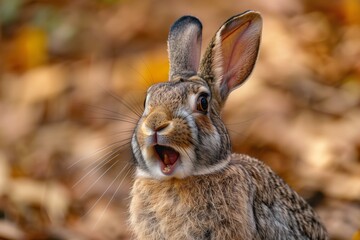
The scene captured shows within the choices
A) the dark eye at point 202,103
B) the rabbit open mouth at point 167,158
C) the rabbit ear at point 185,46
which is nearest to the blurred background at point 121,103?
the rabbit ear at point 185,46

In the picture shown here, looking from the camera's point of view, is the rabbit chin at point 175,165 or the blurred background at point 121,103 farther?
the blurred background at point 121,103

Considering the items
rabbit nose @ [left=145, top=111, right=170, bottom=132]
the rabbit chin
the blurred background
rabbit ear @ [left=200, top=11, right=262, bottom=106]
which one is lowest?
the blurred background

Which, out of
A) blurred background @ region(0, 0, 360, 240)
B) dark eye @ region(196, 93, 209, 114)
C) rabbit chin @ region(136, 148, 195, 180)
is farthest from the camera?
blurred background @ region(0, 0, 360, 240)

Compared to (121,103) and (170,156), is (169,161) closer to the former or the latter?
(170,156)

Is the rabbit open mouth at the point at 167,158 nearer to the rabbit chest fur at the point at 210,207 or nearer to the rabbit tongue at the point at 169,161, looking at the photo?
the rabbit tongue at the point at 169,161

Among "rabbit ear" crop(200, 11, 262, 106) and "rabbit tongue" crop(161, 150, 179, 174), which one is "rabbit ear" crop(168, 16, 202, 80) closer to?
"rabbit ear" crop(200, 11, 262, 106)

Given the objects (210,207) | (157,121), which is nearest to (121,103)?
(210,207)

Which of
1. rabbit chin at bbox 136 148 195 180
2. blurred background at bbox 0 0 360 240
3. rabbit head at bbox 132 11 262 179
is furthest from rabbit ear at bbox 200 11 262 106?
blurred background at bbox 0 0 360 240
